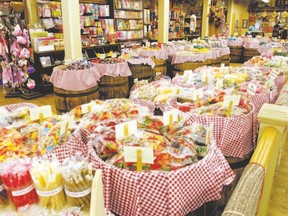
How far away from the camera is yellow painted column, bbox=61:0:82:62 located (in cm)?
605

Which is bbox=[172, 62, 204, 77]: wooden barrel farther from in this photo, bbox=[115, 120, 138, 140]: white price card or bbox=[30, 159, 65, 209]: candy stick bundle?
bbox=[30, 159, 65, 209]: candy stick bundle

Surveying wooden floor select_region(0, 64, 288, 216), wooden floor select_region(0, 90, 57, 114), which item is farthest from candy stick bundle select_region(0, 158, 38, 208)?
wooden floor select_region(0, 90, 57, 114)

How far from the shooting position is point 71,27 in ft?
20.3

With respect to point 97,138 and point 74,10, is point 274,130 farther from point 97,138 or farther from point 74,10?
point 74,10

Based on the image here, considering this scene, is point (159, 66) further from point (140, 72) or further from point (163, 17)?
point (163, 17)

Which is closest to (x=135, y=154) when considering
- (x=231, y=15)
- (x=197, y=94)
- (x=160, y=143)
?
(x=160, y=143)

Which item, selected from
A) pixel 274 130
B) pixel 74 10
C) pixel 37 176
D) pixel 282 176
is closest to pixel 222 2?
pixel 74 10

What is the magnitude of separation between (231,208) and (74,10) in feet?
19.9

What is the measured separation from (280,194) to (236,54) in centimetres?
918

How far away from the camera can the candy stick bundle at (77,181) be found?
124 centimetres

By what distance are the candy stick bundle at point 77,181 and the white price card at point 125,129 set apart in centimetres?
65

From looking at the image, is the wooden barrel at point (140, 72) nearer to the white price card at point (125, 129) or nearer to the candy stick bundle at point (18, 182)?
the white price card at point (125, 129)

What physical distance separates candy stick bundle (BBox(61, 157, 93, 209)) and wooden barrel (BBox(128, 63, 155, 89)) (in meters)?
4.71

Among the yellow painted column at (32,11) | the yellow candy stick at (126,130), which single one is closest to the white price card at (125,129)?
the yellow candy stick at (126,130)
